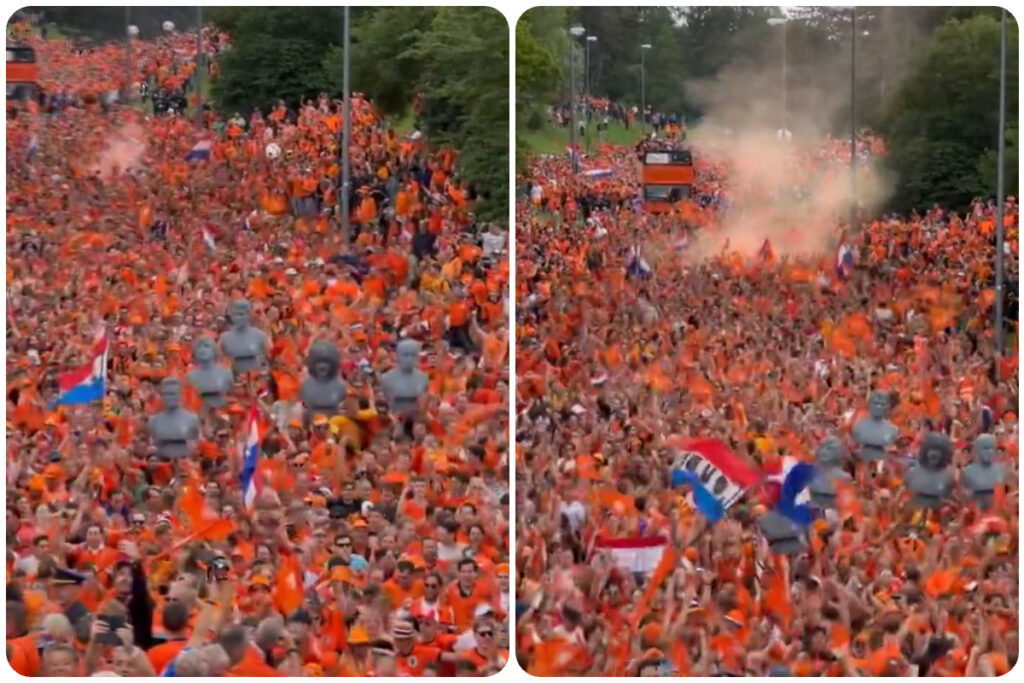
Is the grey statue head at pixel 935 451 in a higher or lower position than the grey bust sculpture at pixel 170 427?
lower

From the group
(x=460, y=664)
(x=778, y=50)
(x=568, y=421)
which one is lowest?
(x=460, y=664)

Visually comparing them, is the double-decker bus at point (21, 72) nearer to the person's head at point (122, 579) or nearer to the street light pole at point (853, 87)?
the person's head at point (122, 579)

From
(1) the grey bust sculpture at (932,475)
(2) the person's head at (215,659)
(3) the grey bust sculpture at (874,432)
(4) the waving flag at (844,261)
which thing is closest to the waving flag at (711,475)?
(3) the grey bust sculpture at (874,432)

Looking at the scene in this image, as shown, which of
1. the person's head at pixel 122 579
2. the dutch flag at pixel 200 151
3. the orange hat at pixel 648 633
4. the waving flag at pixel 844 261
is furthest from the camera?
the waving flag at pixel 844 261

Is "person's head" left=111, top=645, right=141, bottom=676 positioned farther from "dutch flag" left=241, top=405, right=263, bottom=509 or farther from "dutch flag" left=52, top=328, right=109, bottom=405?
"dutch flag" left=52, top=328, right=109, bottom=405

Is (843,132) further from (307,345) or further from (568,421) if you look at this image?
(307,345)

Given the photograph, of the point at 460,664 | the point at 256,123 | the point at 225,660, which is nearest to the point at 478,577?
the point at 460,664

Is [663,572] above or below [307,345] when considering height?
below

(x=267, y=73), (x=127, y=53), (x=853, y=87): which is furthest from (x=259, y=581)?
(x=853, y=87)
